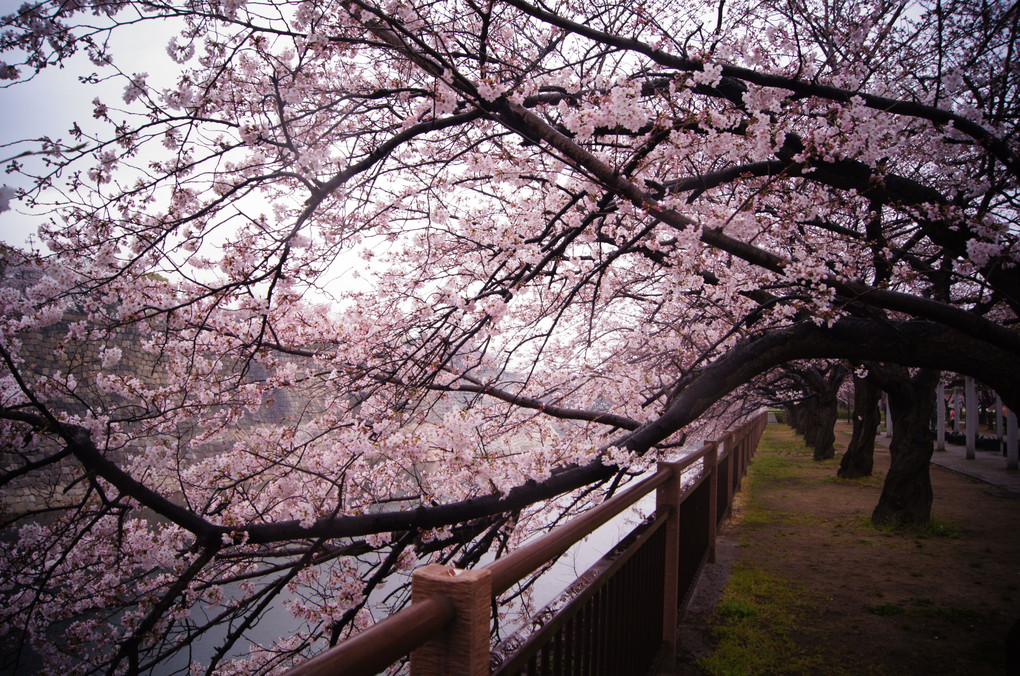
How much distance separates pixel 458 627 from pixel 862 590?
5.86 metres

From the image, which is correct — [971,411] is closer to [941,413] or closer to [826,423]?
[941,413]

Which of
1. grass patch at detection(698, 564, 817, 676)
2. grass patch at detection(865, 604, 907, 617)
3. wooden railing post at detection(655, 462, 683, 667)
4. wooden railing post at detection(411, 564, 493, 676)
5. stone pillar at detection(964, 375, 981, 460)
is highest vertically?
stone pillar at detection(964, 375, 981, 460)

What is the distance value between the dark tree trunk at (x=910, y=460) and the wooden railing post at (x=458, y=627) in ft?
29.9

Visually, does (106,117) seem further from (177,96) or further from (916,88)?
(916,88)

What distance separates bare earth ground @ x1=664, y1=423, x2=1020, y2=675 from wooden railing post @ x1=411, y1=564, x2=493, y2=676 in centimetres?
299

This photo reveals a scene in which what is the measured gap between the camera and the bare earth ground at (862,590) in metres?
3.90

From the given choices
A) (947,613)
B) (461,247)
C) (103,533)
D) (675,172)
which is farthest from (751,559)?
(103,533)

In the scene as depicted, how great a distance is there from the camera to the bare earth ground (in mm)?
3904

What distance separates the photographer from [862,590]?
546 cm

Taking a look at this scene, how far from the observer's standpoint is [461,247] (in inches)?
211

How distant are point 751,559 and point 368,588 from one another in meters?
4.77

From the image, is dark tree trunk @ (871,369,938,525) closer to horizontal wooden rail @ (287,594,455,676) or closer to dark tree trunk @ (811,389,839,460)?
dark tree trunk @ (811,389,839,460)

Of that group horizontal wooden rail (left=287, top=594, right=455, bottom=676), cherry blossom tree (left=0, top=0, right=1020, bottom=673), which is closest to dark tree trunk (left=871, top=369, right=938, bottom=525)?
cherry blossom tree (left=0, top=0, right=1020, bottom=673)

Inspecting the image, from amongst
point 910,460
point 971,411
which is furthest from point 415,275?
point 971,411
